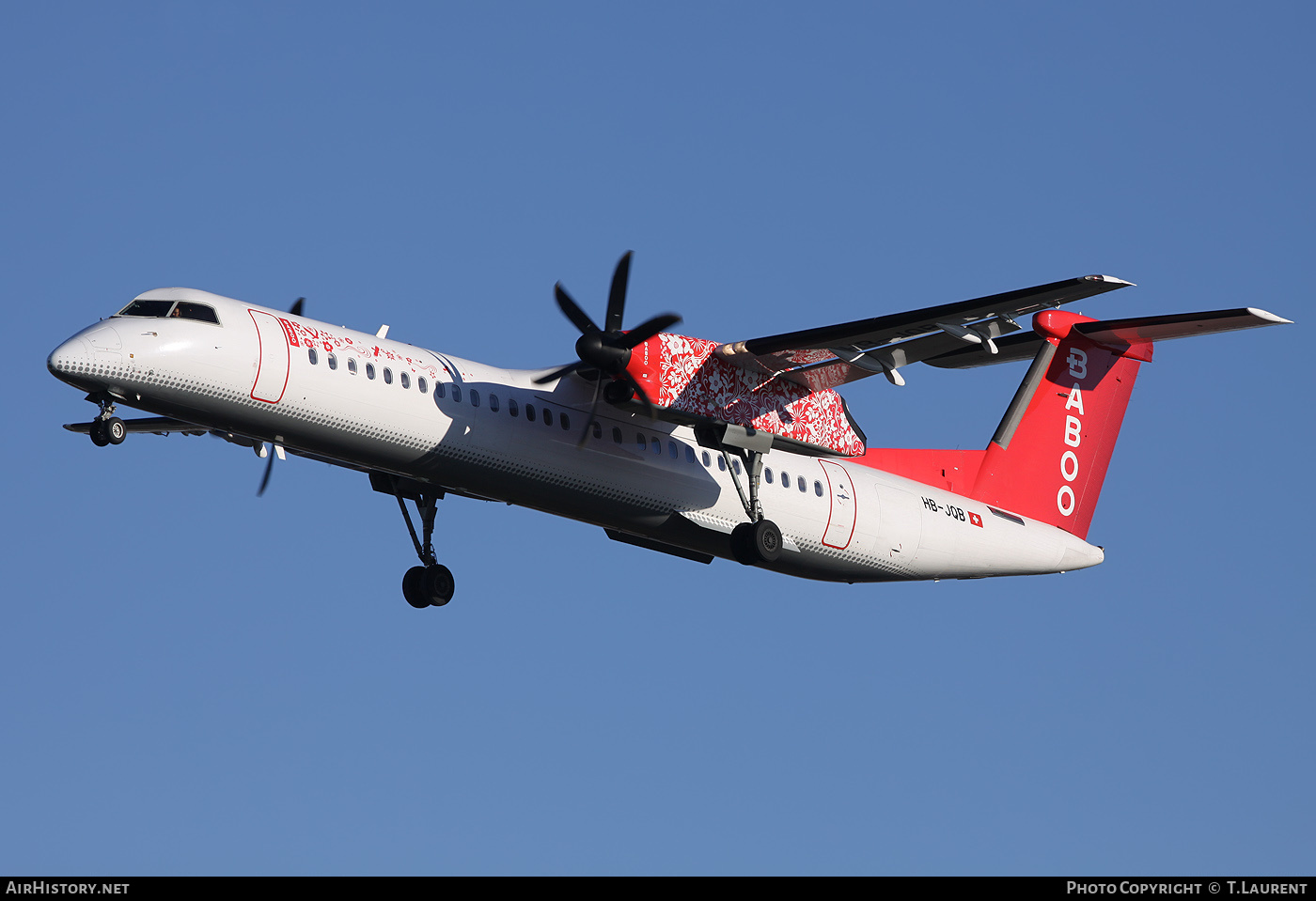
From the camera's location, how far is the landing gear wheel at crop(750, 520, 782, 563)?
838 inches

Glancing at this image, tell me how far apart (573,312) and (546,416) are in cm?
147

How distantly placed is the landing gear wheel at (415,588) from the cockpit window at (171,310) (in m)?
5.83

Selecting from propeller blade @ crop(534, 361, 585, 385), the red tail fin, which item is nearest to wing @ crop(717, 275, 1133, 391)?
propeller blade @ crop(534, 361, 585, 385)

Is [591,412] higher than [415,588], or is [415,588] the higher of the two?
[591,412]

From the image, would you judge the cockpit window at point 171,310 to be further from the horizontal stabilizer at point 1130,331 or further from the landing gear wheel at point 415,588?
the horizontal stabilizer at point 1130,331

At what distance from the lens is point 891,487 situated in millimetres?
23750

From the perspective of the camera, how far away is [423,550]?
22.3 meters

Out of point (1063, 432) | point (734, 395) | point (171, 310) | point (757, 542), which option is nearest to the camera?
point (171, 310)

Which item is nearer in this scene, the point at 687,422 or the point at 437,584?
the point at 687,422

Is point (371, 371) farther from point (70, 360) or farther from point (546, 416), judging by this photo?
point (70, 360)

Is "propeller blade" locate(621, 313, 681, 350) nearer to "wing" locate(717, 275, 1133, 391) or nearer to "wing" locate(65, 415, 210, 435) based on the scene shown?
"wing" locate(717, 275, 1133, 391)

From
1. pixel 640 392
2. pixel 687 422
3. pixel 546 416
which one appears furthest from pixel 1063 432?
pixel 546 416

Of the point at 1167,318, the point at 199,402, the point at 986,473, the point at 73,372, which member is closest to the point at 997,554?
the point at 986,473
